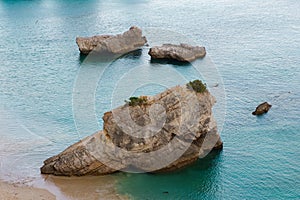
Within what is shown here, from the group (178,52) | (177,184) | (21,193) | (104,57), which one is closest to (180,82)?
(178,52)

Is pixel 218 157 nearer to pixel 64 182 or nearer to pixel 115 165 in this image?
pixel 115 165

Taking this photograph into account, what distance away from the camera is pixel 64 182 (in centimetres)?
5203

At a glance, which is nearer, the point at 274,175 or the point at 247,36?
the point at 274,175

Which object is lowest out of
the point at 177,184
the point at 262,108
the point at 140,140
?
the point at 262,108

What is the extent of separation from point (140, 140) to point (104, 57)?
5363cm

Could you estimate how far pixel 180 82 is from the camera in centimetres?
8631

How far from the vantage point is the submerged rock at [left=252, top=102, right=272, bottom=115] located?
70375mm

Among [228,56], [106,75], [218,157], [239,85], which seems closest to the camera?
[218,157]

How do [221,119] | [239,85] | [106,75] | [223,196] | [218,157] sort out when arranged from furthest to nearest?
[106,75] < [239,85] < [221,119] < [218,157] < [223,196]

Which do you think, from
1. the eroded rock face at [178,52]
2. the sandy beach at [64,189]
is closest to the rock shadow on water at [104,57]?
the eroded rock face at [178,52]

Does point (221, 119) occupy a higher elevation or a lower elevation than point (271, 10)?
higher

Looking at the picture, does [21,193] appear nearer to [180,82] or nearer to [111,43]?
[180,82]

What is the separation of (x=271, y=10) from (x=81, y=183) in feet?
366

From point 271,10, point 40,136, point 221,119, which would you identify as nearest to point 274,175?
point 221,119
